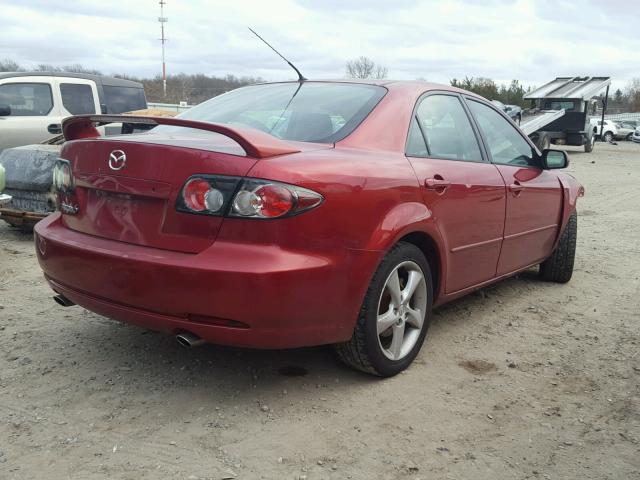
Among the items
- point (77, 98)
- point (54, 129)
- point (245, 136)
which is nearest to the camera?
point (245, 136)

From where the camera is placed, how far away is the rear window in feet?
33.9

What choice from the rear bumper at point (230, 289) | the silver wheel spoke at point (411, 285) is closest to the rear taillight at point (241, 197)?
the rear bumper at point (230, 289)

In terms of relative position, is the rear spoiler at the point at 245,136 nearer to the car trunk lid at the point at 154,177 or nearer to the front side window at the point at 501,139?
the car trunk lid at the point at 154,177

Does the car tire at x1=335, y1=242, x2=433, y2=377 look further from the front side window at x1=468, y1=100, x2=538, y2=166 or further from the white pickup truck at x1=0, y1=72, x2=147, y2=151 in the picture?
the white pickup truck at x1=0, y1=72, x2=147, y2=151

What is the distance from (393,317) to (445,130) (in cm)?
123

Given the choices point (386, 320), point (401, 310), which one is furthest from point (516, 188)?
point (386, 320)

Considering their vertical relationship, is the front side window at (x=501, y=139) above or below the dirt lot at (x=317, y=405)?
above

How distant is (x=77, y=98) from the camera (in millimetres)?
9672

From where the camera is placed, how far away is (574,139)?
23.7 metres

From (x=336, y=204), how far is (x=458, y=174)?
1121 mm

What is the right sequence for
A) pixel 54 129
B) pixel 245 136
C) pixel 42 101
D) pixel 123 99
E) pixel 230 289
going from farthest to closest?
pixel 123 99 → pixel 42 101 → pixel 54 129 → pixel 245 136 → pixel 230 289

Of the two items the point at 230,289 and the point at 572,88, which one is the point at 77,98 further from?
the point at 572,88

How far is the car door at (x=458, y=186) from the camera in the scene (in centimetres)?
331

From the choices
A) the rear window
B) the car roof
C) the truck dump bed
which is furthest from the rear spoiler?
the truck dump bed
